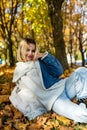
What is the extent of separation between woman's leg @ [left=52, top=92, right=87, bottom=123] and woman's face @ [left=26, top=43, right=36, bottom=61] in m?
0.85

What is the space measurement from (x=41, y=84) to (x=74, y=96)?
0.62 m

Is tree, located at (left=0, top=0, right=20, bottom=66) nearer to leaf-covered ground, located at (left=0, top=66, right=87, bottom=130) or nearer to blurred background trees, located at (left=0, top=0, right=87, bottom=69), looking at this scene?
blurred background trees, located at (left=0, top=0, right=87, bottom=69)

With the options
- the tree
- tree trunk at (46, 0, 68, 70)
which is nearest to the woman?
tree trunk at (46, 0, 68, 70)

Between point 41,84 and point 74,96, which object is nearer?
point 41,84

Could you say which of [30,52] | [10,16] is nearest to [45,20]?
[10,16]

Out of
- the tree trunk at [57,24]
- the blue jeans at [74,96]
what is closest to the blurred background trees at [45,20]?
the tree trunk at [57,24]

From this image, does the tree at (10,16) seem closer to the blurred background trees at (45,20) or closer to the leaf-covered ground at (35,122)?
the blurred background trees at (45,20)

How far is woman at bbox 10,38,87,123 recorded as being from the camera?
5996mm

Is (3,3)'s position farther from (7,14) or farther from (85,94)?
(85,94)

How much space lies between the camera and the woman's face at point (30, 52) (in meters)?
→ 6.16

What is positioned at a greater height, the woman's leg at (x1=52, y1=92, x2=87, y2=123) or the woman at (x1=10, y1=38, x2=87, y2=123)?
the woman at (x1=10, y1=38, x2=87, y2=123)

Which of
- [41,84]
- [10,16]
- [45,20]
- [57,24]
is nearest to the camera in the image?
[41,84]

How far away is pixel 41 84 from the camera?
607 centimetres

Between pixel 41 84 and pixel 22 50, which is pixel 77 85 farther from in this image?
pixel 22 50
